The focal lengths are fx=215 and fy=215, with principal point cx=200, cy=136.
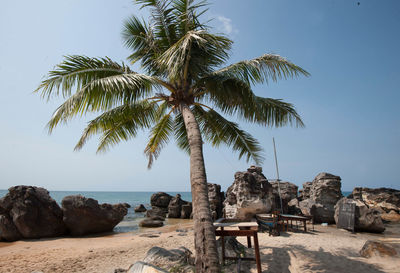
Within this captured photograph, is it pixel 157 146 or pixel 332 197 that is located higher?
pixel 157 146

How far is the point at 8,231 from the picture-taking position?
11.9m

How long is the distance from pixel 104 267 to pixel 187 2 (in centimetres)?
879

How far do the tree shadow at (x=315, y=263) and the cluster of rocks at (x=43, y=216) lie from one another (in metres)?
11.5

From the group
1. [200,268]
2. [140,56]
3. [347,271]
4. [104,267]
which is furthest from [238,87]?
[104,267]

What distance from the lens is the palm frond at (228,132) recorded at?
27.0 ft

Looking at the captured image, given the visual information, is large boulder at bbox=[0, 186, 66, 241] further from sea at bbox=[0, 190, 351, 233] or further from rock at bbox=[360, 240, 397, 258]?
rock at bbox=[360, 240, 397, 258]

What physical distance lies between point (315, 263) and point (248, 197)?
6.52 meters

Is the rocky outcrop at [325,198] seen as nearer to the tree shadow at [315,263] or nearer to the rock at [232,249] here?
the tree shadow at [315,263]

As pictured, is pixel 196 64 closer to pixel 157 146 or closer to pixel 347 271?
pixel 157 146

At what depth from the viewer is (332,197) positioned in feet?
53.0

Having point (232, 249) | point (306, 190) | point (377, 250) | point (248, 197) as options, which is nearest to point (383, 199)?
point (306, 190)

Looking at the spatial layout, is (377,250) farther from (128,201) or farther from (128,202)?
(128,201)

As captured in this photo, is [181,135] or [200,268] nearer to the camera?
[200,268]

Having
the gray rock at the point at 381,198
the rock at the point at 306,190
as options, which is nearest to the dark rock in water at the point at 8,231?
the rock at the point at 306,190
